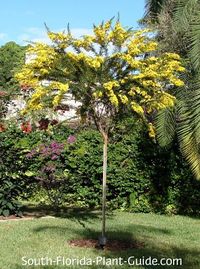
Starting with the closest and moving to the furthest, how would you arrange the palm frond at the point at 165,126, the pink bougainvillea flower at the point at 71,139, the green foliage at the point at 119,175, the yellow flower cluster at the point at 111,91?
the yellow flower cluster at the point at 111,91 < the palm frond at the point at 165,126 < the green foliage at the point at 119,175 < the pink bougainvillea flower at the point at 71,139

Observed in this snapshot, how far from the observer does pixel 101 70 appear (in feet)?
23.2

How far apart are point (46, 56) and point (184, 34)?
17.0ft

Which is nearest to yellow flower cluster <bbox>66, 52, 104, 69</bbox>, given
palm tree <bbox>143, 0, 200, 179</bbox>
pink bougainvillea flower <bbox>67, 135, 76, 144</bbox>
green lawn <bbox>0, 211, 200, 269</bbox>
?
palm tree <bbox>143, 0, 200, 179</bbox>

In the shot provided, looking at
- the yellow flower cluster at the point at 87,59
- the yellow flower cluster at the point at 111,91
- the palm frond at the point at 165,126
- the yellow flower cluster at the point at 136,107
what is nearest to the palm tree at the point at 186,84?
the palm frond at the point at 165,126

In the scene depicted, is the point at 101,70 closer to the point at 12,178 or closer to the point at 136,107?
the point at 136,107

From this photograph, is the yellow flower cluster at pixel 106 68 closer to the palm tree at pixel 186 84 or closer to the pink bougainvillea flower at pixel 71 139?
the palm tree at pixel 186 84

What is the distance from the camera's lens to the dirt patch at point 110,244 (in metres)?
7.44

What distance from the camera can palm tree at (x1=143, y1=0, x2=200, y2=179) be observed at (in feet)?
29.7

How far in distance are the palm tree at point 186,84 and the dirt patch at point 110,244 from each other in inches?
77.5

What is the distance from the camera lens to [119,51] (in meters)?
7.14

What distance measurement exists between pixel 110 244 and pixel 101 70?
100 inches

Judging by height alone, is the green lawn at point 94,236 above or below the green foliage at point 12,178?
below

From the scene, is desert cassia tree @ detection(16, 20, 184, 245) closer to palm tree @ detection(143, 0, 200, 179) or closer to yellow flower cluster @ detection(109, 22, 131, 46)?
yellow flower cluster @ detection(109, 22, 131, 46)

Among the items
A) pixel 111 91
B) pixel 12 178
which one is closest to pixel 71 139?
pixel 12 178
